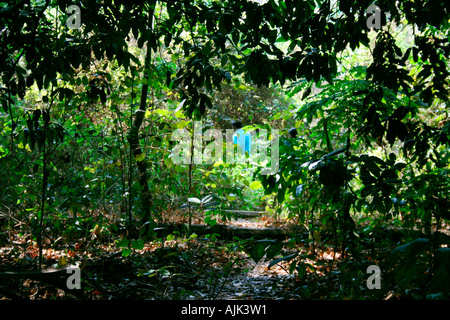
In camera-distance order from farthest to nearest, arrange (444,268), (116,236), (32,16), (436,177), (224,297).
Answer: (116,236) < (224,297) < (436,177) < (32,16) < (444,268)

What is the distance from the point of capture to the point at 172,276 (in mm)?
2686

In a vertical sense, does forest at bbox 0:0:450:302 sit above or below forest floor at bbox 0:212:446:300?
above

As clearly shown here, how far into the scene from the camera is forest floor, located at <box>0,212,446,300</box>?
227 cm

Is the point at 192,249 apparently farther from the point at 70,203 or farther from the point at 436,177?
the point at 436,177

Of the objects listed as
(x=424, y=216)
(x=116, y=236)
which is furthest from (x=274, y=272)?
(x=116, y=236)

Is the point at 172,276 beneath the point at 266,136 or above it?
beneath

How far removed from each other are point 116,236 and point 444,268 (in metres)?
3.93

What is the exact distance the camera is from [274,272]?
361 cm

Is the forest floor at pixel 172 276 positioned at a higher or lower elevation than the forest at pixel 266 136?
lower

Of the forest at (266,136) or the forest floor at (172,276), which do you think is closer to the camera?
the forest at (266,136)

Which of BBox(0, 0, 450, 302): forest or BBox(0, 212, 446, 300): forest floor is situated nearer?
BBox(0, 0, 450, 302): forest

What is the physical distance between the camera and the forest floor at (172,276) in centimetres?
227

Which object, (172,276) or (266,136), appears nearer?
(172,276)
